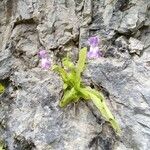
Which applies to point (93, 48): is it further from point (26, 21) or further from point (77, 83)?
point (26, 21)

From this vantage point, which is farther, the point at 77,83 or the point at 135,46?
the point at 135,46

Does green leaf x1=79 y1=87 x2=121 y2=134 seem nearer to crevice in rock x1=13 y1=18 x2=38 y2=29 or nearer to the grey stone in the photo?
the grey stone

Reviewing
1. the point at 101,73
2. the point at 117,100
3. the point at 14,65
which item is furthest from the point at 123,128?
the point at 14,65

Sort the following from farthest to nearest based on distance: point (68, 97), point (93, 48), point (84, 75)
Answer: point (84, 75) < point (93, 48) < point (68, 97)

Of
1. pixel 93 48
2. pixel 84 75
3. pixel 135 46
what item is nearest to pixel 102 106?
pixel 84 75

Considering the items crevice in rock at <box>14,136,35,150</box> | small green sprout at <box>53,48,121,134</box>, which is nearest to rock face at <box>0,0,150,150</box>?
crevice in rock at <box>14,136,35,150</box>

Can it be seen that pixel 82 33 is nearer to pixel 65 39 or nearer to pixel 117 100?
pixel 65 39

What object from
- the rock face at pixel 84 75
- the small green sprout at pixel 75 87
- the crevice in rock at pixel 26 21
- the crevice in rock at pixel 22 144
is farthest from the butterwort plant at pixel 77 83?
the crevice in rock at pixel 26 21
